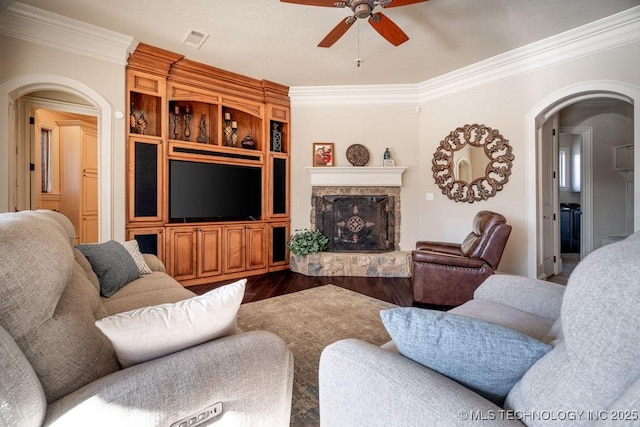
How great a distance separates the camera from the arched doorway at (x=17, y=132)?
9.07 ft

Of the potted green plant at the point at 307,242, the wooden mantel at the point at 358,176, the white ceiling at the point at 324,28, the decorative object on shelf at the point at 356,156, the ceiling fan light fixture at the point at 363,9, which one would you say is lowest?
the potted green plant at the point at 307,242

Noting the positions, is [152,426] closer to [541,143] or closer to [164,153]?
[164,153]

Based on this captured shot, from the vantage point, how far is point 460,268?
115 inches

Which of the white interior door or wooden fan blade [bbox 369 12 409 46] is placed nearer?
wooden fan blade [bbox 369 12 409 46]

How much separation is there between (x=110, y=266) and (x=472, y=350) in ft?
7.36

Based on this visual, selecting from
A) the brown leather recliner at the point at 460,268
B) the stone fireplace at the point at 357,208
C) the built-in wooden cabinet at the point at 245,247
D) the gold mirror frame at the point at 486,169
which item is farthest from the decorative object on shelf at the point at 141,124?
the gold mirror frame at the point at 486,169

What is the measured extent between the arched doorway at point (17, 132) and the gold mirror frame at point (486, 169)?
4.29 meters

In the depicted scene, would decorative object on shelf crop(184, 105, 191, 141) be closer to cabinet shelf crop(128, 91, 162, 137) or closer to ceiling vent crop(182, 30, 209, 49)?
cabinet shelf crop(128, 91, 162, 137)

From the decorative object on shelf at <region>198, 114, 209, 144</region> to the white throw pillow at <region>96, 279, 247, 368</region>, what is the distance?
11.9ft

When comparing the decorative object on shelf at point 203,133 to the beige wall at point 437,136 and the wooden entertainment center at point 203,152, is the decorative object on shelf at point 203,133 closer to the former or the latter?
the wooden entertainment center at point 203,152

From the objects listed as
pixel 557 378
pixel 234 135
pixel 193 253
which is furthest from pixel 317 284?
pixel 557 378

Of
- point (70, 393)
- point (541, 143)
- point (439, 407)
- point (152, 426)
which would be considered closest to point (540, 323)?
point (439, 407)

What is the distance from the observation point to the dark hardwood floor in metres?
3.38

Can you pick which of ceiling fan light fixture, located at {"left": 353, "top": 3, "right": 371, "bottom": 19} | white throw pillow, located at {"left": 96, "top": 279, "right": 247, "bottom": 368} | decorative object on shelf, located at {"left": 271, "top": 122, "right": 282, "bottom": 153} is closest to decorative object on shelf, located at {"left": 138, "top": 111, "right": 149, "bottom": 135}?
decorative object on shelf, located at {"left": 271, "top": 122, "right": 282, "bottom": 153}
